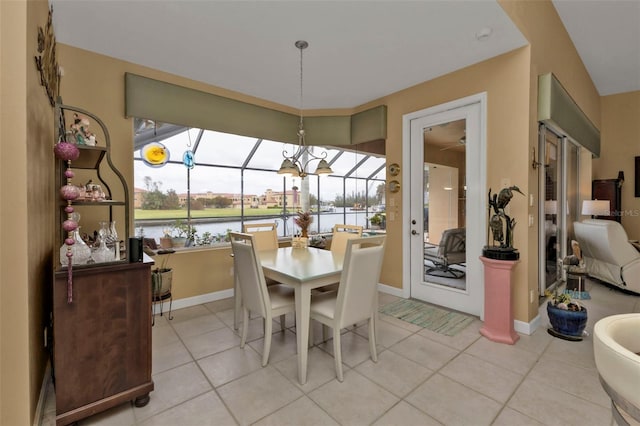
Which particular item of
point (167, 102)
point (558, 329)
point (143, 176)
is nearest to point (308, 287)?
point (558, 329)

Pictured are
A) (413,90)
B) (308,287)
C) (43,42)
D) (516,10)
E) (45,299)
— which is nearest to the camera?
(43,42)

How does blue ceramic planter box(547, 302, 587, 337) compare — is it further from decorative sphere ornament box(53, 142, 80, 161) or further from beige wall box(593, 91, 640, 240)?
beige wall box(593, 91, 640, 240)

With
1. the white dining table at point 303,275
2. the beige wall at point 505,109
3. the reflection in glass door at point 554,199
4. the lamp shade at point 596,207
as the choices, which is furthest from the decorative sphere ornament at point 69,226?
the lamp shade at point 596,207

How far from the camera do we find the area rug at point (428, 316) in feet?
9.65

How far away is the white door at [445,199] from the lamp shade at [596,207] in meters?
3.34

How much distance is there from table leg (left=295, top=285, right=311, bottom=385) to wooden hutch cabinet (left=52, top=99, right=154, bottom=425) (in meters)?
0.96

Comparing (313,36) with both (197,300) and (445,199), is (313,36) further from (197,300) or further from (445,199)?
(197,300)

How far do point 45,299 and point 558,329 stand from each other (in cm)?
415

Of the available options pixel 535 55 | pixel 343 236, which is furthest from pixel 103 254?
pixel 535 55

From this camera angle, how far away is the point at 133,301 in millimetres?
1800

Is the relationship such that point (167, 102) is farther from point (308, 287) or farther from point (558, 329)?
point (558, 329)

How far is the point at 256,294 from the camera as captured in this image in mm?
2312

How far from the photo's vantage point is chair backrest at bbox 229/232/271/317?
7.30ft

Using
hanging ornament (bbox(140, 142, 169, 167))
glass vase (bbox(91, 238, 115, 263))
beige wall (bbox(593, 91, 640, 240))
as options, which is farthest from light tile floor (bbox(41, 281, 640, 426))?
beige wall (bbox(593, 91, 640, 240))
